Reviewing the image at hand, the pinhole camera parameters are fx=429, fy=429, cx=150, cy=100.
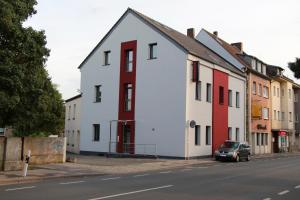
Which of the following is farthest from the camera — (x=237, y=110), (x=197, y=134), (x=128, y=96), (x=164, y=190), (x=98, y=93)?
(x=237, y=110)

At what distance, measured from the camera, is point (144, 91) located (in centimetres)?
3525

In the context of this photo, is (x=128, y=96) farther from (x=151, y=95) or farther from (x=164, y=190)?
(x=164, y=190)

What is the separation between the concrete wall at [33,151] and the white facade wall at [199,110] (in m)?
11.6

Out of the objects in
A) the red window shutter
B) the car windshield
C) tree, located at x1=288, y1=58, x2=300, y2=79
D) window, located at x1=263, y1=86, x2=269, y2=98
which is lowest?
the car windshield

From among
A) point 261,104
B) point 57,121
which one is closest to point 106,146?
point 57,121

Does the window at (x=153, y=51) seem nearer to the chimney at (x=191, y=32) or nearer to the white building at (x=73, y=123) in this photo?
the chimney at (x=191, y=32)

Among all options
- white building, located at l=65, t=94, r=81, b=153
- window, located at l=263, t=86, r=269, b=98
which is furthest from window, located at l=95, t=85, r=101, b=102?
window, located at l=263, t=86, r=269, b=98

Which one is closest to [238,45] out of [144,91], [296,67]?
[144,91]

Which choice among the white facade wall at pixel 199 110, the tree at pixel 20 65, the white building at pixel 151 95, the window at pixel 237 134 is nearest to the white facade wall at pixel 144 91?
the white building at pixel 151 95

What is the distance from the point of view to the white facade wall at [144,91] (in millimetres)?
33094

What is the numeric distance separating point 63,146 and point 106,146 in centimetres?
1270

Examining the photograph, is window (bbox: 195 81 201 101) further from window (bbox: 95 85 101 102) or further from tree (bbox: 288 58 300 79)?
tree (bbox: 288 58 300 79)

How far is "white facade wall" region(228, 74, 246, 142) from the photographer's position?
4094 cm

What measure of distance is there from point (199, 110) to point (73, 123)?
748 inches
